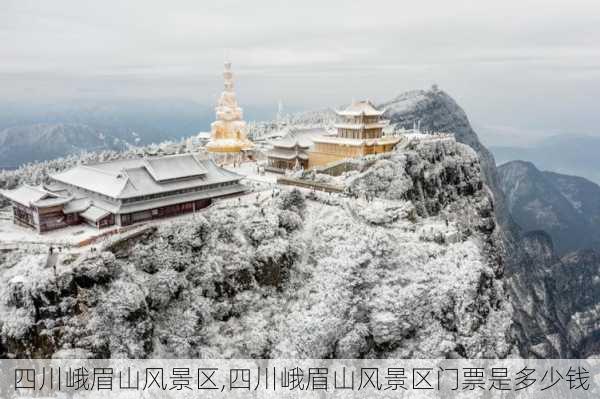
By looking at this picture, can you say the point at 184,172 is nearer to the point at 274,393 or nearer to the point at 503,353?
the point at 274,393

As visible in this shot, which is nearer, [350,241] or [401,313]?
[401,313]

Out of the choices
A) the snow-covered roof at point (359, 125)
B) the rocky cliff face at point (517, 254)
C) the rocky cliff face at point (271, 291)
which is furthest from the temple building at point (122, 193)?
the rocky cliff face at point (517, 254)

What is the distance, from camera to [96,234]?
39.5 m

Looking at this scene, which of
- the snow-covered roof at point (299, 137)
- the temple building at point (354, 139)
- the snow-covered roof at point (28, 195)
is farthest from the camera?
the snow-covered roof at point (299, 137)

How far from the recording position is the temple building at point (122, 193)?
41.1m

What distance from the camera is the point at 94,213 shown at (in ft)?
136

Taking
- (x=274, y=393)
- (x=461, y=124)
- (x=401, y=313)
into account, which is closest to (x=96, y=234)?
(x=274, y=393)

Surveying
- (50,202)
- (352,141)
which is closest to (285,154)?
(352,141)

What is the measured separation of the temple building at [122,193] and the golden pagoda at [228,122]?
19.8 meters

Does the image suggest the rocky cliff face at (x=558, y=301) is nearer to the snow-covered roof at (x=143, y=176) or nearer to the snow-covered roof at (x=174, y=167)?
the snow-covered roof at (x=143, y=176)

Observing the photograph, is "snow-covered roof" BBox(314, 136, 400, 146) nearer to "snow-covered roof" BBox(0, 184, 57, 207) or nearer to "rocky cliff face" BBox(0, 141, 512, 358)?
"rocky cliff face" BBox(0, 141, 512, 358)

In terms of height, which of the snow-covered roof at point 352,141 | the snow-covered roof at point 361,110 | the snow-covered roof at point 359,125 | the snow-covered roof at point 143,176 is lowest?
the snow-covered roof at point 143,176

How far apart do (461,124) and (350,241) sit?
10944 cm

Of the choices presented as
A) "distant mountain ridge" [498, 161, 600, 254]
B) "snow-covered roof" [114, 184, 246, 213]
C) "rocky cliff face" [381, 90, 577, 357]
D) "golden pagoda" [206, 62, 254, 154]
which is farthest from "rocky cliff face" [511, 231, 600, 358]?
"snow-covered roof" [114, 184, 246, 213]
